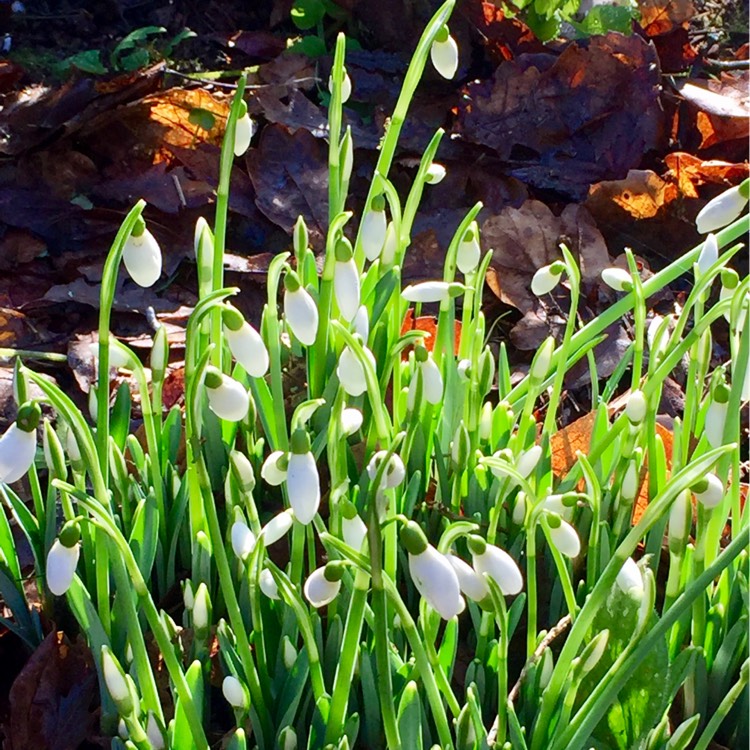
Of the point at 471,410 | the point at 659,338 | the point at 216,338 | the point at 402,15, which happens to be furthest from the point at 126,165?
the point at 659,338

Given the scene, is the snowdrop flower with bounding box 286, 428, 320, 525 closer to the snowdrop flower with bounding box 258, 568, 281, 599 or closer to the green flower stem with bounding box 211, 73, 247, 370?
the snowdrop flower with bounding box 258, 568, 281, 599

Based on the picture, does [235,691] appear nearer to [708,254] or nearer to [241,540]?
[241,540]

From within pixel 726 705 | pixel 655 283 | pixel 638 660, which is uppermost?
pixel 655 283

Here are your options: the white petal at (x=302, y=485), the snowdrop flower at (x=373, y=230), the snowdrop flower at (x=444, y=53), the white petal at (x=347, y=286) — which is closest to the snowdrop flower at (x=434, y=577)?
the white petal at (x=302, y=485)

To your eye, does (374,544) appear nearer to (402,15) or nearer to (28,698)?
(28,698)

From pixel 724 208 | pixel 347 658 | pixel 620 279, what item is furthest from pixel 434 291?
pixel 347 658
